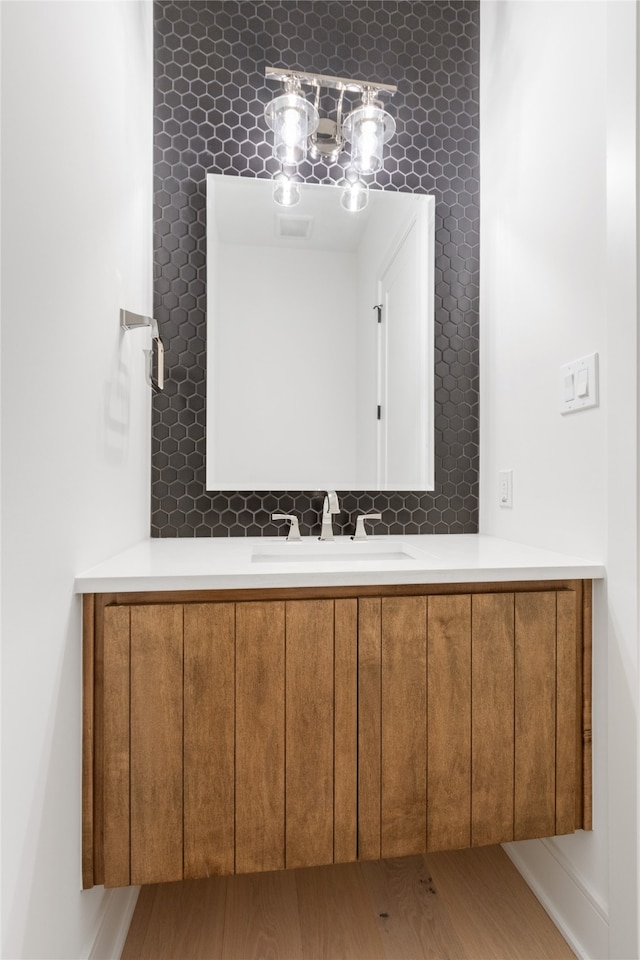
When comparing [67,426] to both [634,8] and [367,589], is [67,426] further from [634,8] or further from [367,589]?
[634,8]

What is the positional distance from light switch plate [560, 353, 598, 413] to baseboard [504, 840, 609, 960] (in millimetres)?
1075

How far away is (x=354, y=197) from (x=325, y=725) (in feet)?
5.09

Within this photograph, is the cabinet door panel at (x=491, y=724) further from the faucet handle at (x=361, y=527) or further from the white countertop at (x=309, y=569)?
the faucet handle at (x=361, y=527)

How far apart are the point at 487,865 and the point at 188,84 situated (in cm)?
249

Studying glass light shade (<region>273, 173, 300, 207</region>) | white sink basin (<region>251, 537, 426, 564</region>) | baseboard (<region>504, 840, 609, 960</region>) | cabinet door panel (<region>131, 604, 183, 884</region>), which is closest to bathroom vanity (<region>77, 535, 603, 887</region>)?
cabinet door panel (<region>131, 604, 183, 884</region>)

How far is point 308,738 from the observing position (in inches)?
41.3

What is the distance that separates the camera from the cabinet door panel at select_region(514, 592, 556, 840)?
3.67ft

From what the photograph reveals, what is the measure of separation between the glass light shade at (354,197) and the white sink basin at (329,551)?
1.08m

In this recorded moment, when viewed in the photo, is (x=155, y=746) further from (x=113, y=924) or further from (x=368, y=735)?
(x=113, y=924)

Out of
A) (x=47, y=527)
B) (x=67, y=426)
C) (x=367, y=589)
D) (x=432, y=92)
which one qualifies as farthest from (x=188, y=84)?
(x=367, y=589)

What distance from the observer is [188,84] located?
1.69 metres

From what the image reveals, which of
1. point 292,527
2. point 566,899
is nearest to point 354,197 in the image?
point 292,527

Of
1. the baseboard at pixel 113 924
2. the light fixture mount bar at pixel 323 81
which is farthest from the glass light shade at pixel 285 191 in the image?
the baseboard at pixel 113 924

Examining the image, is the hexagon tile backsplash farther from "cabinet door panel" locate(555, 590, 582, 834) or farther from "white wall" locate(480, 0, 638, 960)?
"cabinet door panel" locate(555, 590, 582, 834)
